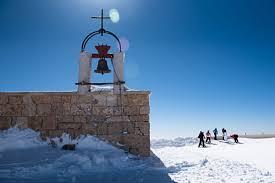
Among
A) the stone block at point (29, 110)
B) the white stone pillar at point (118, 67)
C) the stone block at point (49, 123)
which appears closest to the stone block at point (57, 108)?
the stone block at point (49, 123)

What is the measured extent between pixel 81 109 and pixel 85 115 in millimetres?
254

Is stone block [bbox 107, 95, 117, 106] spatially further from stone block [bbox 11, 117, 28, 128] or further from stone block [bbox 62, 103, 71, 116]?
stone block [bbox 11, 117, 28, 128]

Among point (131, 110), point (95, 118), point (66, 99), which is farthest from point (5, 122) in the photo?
point (131, 110)

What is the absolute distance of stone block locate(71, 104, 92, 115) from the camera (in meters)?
10.2

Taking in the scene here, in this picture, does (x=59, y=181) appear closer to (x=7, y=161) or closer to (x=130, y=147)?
(x=7, y=161)

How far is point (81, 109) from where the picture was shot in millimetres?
10242

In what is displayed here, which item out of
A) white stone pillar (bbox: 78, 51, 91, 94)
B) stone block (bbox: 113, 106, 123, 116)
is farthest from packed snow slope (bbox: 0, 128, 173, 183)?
white stone pillar (bbox: 78, 51, 91, 94)

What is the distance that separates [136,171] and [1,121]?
5.34 metres

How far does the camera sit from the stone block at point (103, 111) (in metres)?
10.2

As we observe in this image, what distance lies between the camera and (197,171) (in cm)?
782

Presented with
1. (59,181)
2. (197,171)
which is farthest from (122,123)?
(59,181)

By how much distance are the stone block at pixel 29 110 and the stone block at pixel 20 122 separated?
7.1 inches

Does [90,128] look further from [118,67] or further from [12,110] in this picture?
[12,110]

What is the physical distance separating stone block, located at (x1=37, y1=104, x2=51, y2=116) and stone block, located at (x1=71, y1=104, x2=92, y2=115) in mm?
837
